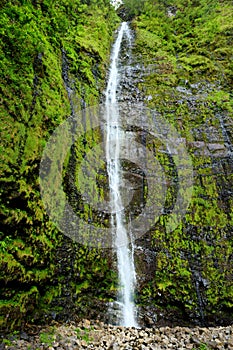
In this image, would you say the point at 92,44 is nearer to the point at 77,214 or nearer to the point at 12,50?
the point at 12,50

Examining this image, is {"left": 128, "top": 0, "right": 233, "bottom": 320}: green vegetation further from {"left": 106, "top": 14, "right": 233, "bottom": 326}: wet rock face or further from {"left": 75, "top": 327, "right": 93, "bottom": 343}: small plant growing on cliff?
{"left": 75, "top": 327, "right": 93, "bottom": 343}: small plant growing on cliff

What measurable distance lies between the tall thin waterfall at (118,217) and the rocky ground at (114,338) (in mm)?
801

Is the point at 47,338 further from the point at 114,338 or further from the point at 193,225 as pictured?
the point at 193,225

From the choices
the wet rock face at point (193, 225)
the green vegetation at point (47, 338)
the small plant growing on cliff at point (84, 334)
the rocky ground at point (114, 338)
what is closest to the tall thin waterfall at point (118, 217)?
the wet rock face at point (193, 225)

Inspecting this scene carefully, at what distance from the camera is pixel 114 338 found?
17.2 feet

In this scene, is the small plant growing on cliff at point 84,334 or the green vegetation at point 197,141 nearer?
the small plant growing on cliff at point 84,334

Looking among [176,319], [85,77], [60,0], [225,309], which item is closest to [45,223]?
[176,319]

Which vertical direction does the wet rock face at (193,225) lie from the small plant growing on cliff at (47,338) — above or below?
above

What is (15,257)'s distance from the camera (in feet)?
14.8

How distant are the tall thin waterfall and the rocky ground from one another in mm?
801

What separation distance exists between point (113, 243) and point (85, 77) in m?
6.03

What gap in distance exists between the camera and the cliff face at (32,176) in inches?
177

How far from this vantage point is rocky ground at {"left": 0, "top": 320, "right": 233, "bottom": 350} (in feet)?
14.2

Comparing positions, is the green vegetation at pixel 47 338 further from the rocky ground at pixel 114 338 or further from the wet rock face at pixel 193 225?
the wet rock face at pixel 193 225
